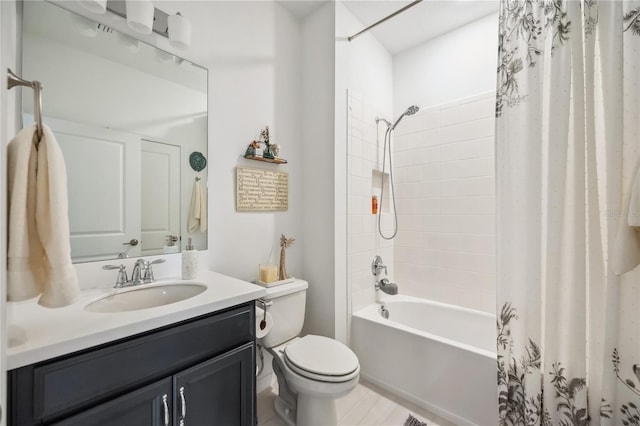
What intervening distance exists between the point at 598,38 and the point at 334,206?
1422 millimetres

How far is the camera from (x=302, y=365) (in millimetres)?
1346

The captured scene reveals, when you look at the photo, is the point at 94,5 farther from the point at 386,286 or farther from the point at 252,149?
the point at 386,286

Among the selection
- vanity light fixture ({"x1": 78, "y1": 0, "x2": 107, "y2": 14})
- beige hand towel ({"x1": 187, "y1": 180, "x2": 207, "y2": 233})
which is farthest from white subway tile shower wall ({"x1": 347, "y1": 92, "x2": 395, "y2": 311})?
vanity light fixture ({"x1": 78, "y1": 0, "x2": 107, "y2": 14})

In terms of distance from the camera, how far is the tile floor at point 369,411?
61.2 inches

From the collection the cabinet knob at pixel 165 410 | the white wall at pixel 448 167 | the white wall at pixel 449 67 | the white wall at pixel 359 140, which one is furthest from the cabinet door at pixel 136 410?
the white wall at pixel 449 67

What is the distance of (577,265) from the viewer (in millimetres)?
1019

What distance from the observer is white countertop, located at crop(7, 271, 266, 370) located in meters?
0.68

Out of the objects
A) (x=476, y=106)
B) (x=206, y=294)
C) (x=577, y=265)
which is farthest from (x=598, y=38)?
(x=206, y=294)

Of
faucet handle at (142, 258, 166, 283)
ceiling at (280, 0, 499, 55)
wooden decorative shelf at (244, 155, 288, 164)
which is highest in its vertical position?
ceiling at (280, 0, 499, 55)

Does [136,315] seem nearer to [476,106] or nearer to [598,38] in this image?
[598,38]

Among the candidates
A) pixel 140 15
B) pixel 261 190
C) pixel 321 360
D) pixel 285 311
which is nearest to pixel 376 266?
pixel 285 311

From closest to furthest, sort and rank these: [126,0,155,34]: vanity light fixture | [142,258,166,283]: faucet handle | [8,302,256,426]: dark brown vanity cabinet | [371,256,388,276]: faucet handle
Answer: [8,302,256,426]: dark brown vanity cabinet, [126,0,155,34]: vanity light fixture, [142,258,166,283]: faucet handle, [371,256,388,276]: faucet handle

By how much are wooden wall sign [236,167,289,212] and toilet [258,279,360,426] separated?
0.54 metres

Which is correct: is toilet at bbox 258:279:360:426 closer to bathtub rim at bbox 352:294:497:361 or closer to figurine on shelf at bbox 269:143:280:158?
bathtub rim at bbox 352:294:497:361
